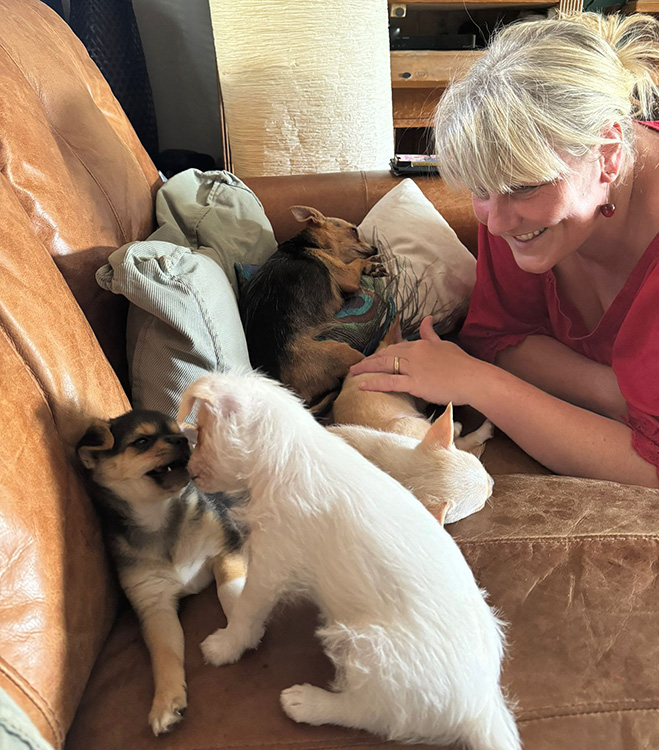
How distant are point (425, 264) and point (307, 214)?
1.38 ft

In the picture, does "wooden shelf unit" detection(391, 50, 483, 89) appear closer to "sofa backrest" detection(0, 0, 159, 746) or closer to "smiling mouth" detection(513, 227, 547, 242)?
"sofa backrest" detection(0, 0, 159, 746)

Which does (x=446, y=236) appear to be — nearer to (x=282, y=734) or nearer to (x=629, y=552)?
(x=629, y=552)

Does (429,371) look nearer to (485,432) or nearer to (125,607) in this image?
(485,432)

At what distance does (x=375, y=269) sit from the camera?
1.65 m

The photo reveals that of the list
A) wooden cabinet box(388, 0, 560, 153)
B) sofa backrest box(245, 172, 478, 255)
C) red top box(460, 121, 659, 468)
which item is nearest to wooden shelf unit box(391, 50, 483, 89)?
wooden cabinet box(388, 0, 560, 153)

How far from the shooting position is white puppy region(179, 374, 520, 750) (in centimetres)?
68

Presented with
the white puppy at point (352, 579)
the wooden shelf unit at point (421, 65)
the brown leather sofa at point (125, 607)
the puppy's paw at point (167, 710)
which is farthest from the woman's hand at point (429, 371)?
the wooden shelf unit at point (421, 65)

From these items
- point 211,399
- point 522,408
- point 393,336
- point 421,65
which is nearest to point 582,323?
point 522,408

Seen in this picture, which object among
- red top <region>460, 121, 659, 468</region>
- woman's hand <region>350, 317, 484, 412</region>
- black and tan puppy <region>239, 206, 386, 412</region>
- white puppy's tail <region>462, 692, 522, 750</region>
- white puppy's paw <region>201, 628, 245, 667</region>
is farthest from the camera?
black and tan puppy <region>239, 206, 386, 412</region>

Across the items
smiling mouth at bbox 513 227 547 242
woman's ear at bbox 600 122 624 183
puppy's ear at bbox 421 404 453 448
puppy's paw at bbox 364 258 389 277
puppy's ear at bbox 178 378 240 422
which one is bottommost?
puppy's ear at bbox 421 404 453 448

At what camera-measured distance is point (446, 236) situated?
163cm

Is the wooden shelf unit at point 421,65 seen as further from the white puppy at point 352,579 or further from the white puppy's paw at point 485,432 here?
the white puppy at point 352,579

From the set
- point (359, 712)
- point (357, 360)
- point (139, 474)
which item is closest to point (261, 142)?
point (357, 360)

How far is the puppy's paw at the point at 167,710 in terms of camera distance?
2.34 feet
